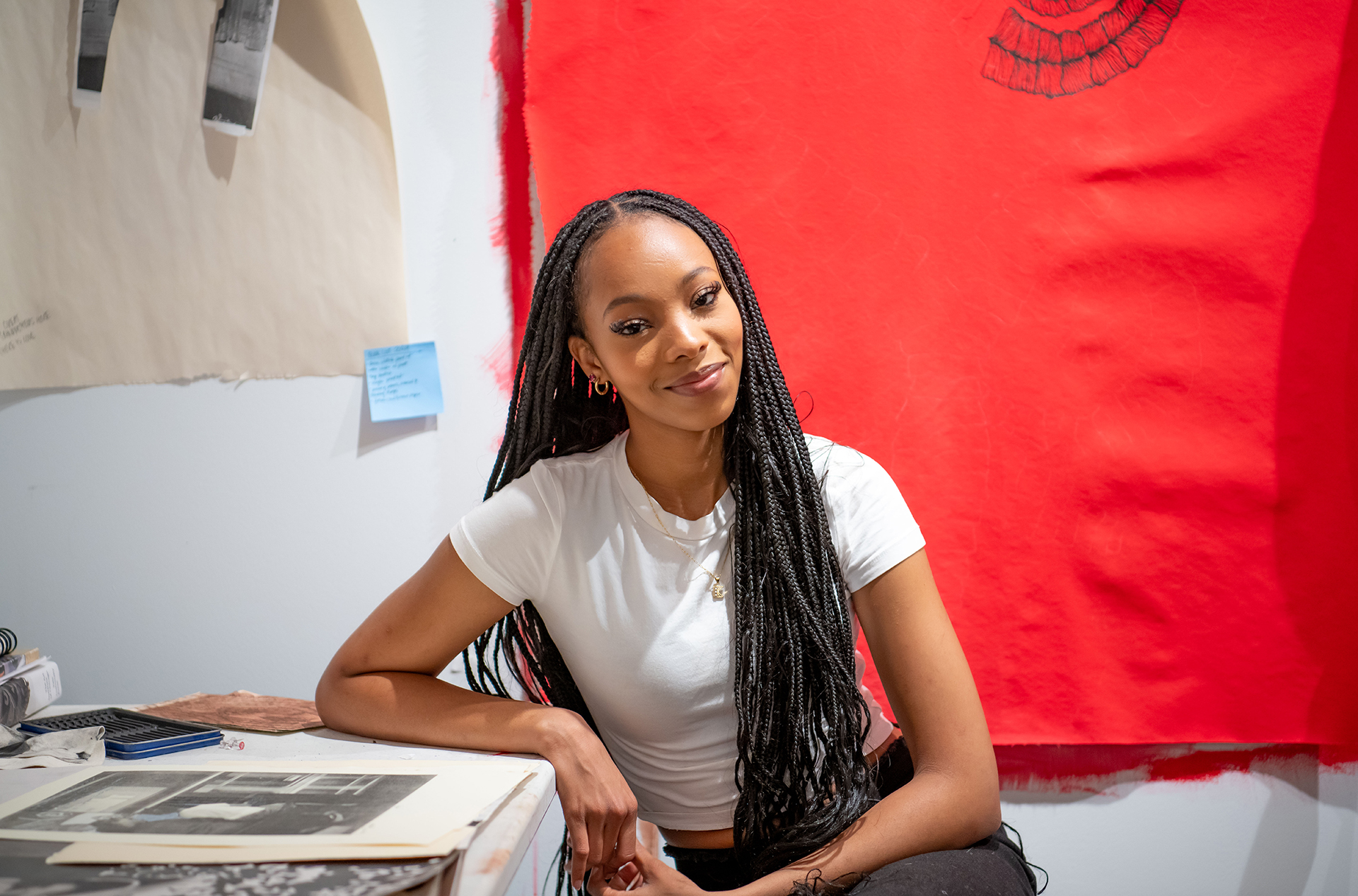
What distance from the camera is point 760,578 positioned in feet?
3.22

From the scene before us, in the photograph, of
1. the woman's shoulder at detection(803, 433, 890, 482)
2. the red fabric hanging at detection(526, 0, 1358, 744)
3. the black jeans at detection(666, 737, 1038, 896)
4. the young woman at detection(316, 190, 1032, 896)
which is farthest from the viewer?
the red fabric hanging at detection(526, 0, 1358, 744)

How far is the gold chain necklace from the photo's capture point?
99cm

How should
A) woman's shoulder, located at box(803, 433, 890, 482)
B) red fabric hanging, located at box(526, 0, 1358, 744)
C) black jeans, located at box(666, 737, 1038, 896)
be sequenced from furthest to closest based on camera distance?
red fabric hanging, located at box(526, 0, 1358, 744) < woman's shoulder, located at box(803, 433, 890, 482) < black jeans, located at box(666, 737, 1038, 896)

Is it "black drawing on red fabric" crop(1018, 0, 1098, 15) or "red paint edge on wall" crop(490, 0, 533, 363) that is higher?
"black drawing on red fabric" crop(1018, 0, 1098, 15)

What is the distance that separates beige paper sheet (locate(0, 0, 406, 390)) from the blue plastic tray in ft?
2.14

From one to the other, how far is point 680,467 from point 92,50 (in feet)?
4.07

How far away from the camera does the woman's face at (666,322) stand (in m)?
0.95

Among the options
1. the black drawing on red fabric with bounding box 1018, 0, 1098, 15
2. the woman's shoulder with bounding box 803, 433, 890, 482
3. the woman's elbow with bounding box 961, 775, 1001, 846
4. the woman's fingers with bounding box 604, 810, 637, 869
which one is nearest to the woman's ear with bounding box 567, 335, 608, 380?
the woman's shoulder with bounding box 803, 433, 890, 482

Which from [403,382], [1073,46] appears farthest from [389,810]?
[1073,46]

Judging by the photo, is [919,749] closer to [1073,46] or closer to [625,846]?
[625,846]

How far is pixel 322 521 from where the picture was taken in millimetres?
1468

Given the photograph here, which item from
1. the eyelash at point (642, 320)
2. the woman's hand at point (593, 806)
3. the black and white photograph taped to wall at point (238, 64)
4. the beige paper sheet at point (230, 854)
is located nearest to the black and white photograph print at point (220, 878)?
the beige paper sheet at point (230, 854)

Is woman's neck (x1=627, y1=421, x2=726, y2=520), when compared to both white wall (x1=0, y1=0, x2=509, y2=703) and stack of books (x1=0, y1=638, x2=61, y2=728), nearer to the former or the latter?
white wall (x1=0, y1=0, x2=509, y2=703)

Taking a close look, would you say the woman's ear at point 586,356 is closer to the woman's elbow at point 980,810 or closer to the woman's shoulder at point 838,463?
the woman's shoulder at point 838,463
